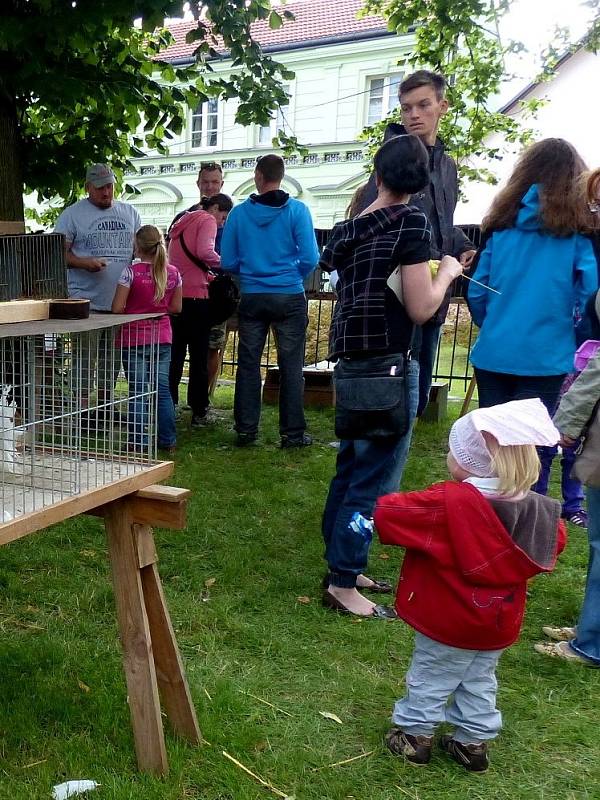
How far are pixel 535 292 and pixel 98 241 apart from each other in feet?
12.1

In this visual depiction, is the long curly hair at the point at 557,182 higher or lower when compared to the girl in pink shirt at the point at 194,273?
higher

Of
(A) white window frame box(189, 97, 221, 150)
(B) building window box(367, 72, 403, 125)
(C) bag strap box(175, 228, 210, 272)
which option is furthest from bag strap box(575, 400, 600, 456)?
(A) white window frame box(189, 97, 221, 150)

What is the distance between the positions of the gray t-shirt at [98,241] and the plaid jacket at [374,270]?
3.33 metres

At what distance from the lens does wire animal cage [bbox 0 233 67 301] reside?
7.26ft

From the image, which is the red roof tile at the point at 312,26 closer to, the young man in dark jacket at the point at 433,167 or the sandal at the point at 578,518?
the young man in dark jacket at the point at 433,167

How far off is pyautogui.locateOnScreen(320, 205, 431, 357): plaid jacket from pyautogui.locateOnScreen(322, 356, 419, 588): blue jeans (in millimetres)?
239

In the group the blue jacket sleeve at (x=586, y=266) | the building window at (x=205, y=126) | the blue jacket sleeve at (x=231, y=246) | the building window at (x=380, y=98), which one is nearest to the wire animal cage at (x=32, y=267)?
the blue jacket sleeve at (x=586, y=266)

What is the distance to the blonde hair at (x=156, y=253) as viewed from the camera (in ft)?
16.7

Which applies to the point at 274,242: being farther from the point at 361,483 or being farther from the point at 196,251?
the point at 361,483

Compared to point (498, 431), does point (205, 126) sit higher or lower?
higher

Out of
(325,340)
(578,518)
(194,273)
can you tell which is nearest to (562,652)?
(578,518)

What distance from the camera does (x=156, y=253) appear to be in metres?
5.13

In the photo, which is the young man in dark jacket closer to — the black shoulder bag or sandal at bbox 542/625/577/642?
sandal at bbox 542/625/577/642

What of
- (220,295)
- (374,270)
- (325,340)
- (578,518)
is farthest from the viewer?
(325,340)
